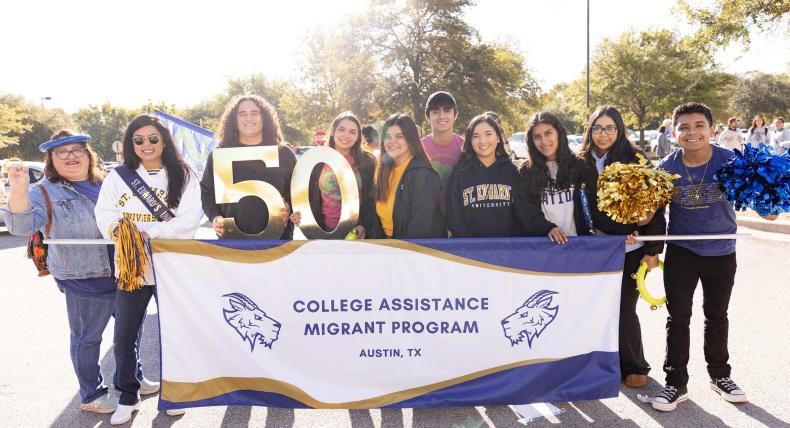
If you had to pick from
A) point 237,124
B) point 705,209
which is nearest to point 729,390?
point 705,209

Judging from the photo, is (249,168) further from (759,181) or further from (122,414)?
(759,181)

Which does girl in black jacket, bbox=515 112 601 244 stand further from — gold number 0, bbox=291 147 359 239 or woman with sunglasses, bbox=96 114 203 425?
woman with sunglasses, bbox=96 114 203 425

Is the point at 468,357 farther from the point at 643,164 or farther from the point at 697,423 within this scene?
the point at 643,164

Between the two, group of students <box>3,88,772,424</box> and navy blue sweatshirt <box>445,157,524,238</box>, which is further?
navy blue sweatshirt <box>445,157,524,238</box>

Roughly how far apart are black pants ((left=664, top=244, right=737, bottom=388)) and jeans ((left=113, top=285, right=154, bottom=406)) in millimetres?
3424

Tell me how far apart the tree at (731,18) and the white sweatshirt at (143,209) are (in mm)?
13767

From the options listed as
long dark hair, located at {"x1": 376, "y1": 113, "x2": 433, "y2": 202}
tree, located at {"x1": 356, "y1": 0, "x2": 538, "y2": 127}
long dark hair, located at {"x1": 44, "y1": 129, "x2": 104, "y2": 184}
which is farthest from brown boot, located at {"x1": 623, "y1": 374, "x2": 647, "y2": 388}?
tree, located at {"x1": 356, "y1": 0, "x2": 538, "y2": 127}

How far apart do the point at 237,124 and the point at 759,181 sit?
11.1 ft

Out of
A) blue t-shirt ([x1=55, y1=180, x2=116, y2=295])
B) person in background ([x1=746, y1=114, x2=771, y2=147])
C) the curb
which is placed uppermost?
person in background ([x1=746, y1=114, x2=771, y2=147])

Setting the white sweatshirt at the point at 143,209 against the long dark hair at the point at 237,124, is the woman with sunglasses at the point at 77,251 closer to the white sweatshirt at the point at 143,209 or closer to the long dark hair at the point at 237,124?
the white sweatshirt at the point at 143,209

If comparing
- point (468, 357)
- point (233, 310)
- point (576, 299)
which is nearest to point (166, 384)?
point (233, 310)

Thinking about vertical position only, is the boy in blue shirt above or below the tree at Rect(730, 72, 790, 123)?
below

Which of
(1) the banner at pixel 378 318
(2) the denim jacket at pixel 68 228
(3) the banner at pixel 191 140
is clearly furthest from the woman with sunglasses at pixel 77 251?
(3) the banner at pixel 191 140

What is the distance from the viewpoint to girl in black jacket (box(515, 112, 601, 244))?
3619 mm
